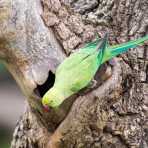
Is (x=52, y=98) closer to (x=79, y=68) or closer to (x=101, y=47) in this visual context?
(x=79, y=68)

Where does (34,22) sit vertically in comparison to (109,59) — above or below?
above

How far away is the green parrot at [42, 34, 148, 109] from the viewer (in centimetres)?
198

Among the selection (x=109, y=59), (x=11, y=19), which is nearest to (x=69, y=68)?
(x=109, y=59)

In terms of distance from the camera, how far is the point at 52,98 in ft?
6.48

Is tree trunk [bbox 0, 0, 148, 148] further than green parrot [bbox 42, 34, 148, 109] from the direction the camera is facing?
Yes

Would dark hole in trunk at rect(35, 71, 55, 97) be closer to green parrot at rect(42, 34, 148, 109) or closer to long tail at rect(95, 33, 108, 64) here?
green parrot at rect(42, 34, 148, 109)

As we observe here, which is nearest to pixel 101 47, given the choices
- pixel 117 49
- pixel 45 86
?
Result: pixel 117 49

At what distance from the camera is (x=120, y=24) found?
2.22 m

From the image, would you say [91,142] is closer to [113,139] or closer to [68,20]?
[113,139]

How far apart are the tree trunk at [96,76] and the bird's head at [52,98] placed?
4.3 inches

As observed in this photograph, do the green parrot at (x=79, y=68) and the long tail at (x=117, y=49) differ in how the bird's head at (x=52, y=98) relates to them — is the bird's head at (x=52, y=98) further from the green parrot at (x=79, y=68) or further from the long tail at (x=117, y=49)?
the long tail at (x=117, y=49)

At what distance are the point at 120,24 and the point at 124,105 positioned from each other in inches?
11.3

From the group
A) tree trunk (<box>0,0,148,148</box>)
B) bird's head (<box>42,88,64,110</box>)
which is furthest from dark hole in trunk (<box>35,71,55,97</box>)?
bird's head (<box>42,88,64,110</box>)

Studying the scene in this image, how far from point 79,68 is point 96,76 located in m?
0.08
